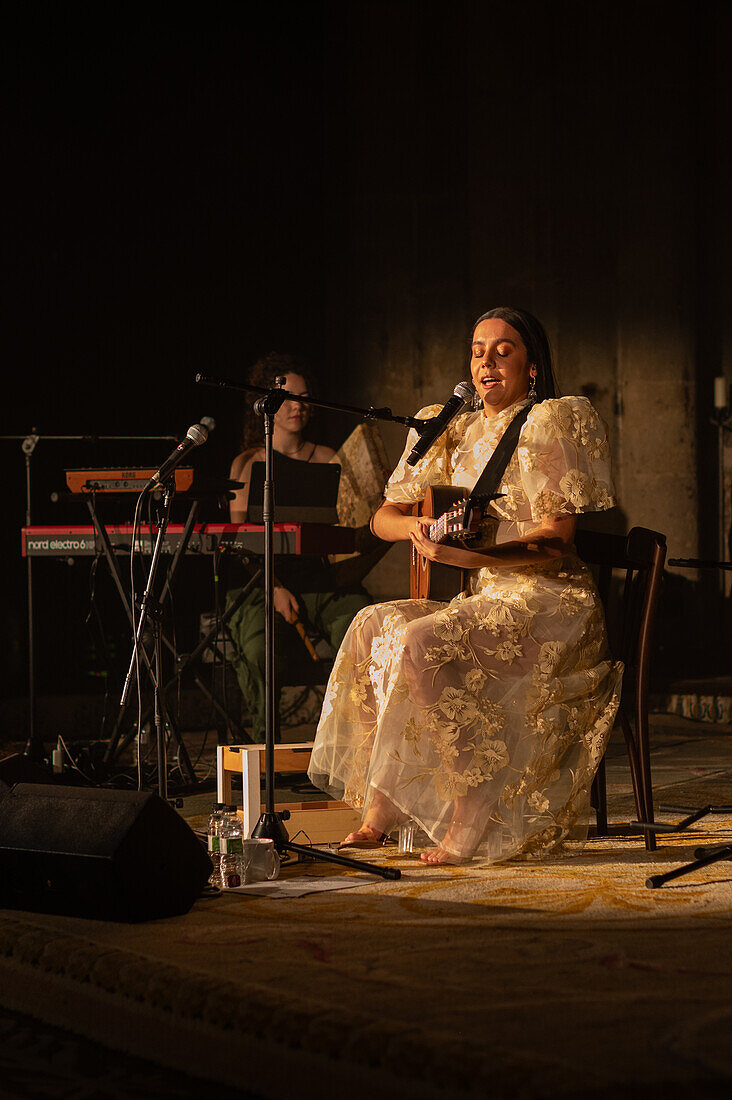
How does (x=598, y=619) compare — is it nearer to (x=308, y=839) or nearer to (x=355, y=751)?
(x=355, y=751)

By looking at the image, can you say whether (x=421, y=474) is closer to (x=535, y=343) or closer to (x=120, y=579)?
(x=535, y=343)

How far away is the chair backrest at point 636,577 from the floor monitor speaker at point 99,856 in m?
1.29

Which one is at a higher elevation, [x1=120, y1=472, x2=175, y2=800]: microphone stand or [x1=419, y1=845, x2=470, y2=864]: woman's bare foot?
[x1=120, y1=472, x2=175, y2=800]: microphone stand

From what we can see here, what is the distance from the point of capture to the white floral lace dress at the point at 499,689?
2.76m

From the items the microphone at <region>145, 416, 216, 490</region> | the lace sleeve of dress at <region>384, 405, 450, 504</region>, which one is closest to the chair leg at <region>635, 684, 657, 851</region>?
the lace sleeve of dress at <region>384, 405, 450, 504</region>

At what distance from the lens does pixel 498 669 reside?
9.36 ft

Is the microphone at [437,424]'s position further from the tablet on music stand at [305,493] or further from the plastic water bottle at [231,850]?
the tablet on music stand at [305,493]

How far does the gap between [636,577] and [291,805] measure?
3.56 ft

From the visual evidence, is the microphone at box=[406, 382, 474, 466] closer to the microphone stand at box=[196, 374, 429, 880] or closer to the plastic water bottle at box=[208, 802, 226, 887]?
the microphone stand at box=[196, 374, 429, 880]

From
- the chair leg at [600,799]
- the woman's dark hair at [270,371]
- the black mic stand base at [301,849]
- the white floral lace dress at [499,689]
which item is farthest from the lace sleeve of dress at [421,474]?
the woman's dark hair at [270,371]

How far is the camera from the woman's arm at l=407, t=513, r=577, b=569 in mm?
2928

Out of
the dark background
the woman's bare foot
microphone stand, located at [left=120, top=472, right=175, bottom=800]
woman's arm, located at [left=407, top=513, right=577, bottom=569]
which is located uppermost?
the dark background

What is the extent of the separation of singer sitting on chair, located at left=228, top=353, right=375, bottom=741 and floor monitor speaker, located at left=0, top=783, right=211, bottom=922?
207 centimetres

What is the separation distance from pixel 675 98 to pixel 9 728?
4777 millimetres
